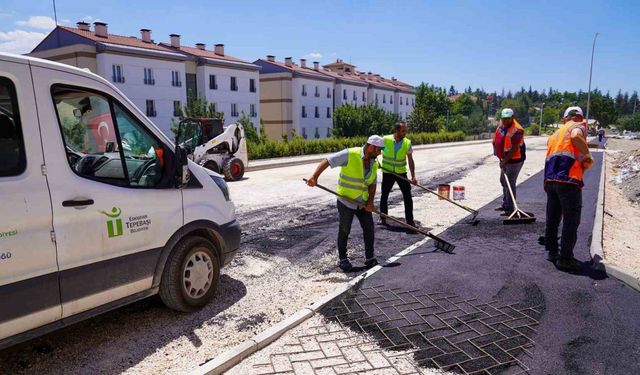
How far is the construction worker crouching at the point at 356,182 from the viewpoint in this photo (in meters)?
5.33

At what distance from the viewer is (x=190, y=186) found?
4.17 meters

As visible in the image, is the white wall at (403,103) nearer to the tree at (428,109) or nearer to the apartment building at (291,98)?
the tree at (428,109)

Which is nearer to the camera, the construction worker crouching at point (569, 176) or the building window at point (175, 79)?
the construction worker crouching at point (569, 176)

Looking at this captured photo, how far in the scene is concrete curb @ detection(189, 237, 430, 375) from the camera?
3277mm

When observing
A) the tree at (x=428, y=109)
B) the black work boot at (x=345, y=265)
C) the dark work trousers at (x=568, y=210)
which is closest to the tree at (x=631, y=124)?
the tree at (x=428, y=109)

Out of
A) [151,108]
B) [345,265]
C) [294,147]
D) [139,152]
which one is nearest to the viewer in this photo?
[139,152]

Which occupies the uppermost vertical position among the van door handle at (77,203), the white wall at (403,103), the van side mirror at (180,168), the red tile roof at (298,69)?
the red tile roof at (298,69)

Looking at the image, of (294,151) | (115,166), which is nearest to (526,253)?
(115,166)

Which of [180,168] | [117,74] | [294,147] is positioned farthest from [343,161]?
[117,74]

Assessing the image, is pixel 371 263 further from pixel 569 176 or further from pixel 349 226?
pixel 569 176

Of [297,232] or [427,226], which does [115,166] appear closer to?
[297,232]

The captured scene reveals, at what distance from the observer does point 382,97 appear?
64.9 m

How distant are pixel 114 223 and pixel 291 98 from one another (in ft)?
151

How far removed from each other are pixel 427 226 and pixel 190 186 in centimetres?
507
